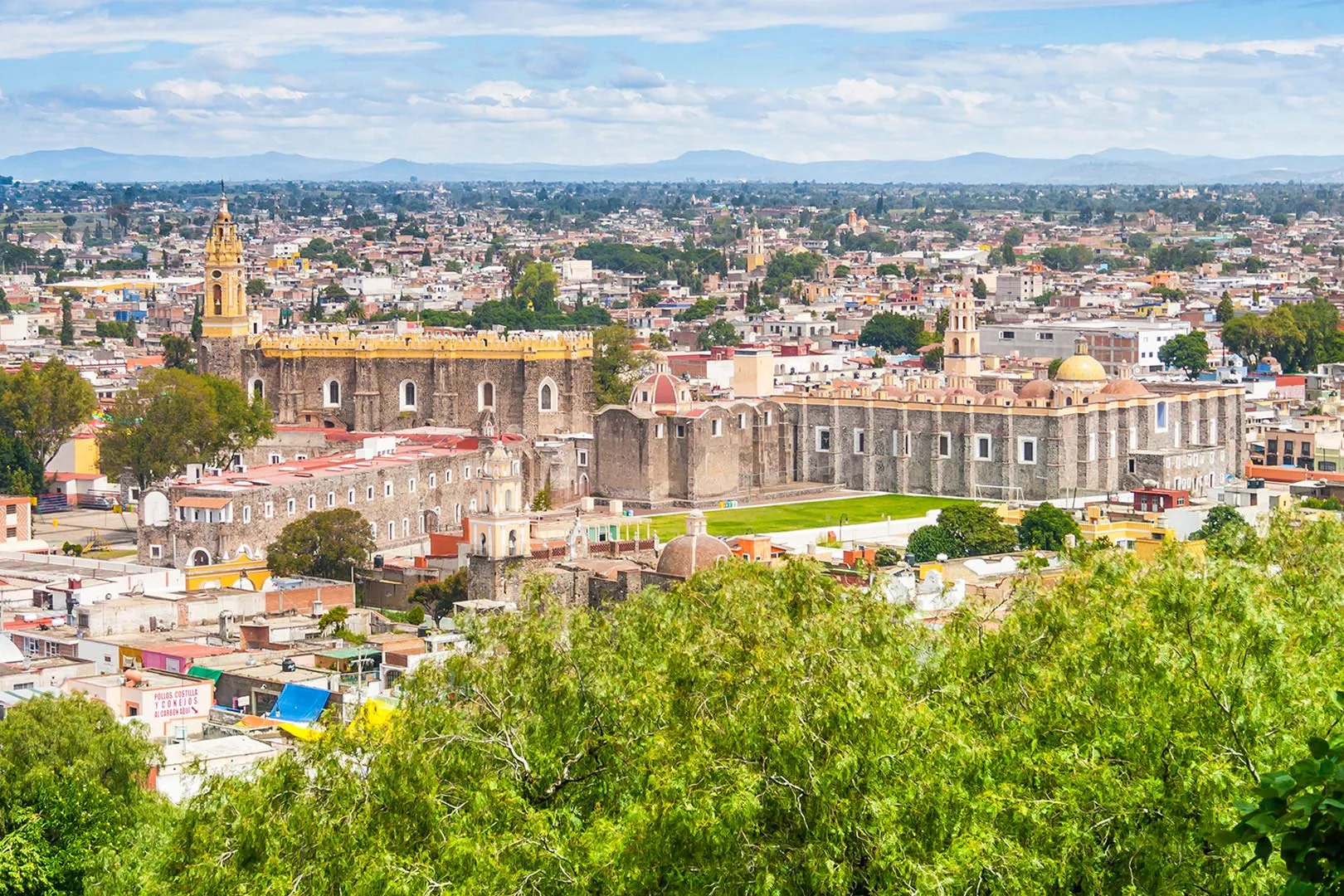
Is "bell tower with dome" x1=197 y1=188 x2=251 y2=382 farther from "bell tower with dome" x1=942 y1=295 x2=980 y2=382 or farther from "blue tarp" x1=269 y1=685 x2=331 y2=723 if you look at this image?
"blue tarp" x1=269 y1=685 x2=331 y2=723

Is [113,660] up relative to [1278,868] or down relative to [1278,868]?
down

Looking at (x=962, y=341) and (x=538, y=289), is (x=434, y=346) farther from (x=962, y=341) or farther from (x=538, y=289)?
(x=538, y=289)

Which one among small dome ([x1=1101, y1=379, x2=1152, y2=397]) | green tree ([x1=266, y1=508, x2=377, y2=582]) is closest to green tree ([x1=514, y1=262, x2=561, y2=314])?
small dome ([x1=1101, y1=379, x2=1152, y2=397])

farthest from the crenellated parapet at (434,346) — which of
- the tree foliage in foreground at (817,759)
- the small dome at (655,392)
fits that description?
the tree foliage in foreground at (817,759)

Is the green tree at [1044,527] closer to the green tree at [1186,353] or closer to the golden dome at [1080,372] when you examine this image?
the golden dome at [1080,372]

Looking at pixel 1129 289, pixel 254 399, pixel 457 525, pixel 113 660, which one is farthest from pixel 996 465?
pixel 1129 289

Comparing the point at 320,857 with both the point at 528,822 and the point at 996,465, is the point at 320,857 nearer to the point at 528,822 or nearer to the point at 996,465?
the point at 528,822

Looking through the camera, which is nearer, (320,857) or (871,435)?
(320,857)
